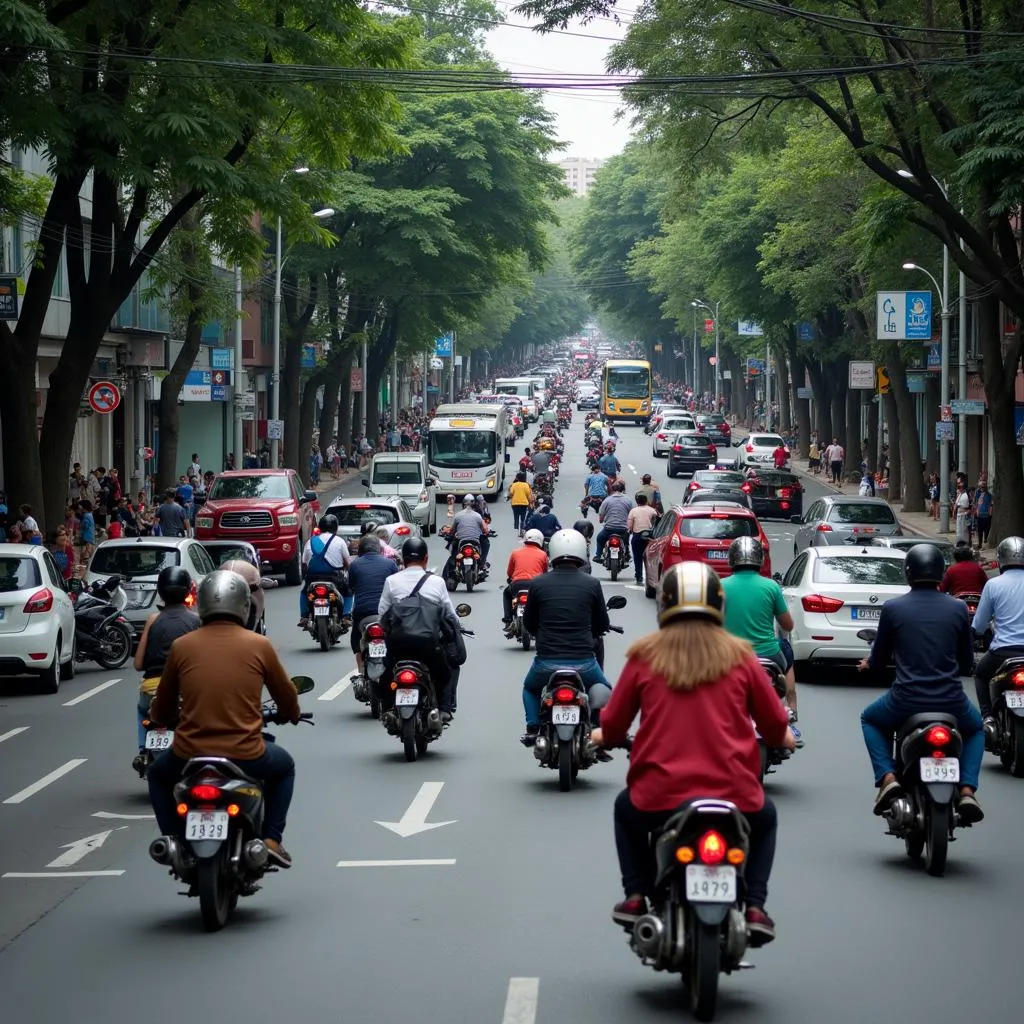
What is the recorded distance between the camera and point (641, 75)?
31.0 m

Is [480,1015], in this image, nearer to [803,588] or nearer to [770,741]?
[770,741]

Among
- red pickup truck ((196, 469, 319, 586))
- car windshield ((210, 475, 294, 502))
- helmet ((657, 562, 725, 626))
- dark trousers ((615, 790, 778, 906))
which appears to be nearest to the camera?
helmet ((657, 562, 725, 626))

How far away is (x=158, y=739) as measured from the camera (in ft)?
38.6

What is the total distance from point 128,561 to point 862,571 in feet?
30.2

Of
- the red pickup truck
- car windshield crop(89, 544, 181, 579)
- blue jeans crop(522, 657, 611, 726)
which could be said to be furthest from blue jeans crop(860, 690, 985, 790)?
the red pickup truck

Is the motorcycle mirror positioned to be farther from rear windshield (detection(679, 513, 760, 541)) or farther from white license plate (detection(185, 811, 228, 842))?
rear windshield (detection(679, 513, 760, 541))

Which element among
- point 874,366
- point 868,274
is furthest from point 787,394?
point 868,274

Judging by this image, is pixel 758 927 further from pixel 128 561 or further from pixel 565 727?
pixel 128 561

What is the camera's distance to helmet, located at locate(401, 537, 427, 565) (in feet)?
45.8

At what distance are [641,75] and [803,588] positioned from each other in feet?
46.0

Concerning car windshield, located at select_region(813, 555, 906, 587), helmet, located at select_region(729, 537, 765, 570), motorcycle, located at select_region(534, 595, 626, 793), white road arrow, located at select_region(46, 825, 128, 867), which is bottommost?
white road arrow, located at select_region(46, 825, 128, 867)

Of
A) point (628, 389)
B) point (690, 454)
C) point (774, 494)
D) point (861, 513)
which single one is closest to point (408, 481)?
point (774, 494)

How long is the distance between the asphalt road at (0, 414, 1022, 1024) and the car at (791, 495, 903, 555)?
16.3 meters

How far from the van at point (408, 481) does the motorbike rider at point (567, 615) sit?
3164 cm
